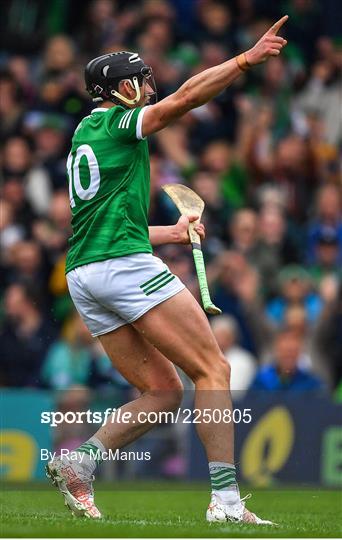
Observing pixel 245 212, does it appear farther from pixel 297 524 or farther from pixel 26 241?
pixel 297 524

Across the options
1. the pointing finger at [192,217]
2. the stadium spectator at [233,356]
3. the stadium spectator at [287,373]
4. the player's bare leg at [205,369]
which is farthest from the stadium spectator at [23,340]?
the player's bare leg at [205,369]

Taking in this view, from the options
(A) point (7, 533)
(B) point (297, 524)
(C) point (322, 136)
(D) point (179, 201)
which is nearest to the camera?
(A) point (7, 533)

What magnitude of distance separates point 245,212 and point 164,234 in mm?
6362

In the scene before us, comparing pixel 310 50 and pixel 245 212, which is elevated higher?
pixel 310 50

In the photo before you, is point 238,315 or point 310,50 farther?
point 310,50

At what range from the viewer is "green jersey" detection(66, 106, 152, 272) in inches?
325

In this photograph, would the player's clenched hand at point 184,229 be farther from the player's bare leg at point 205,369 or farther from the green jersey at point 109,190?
the player's bare leg at point 205,369

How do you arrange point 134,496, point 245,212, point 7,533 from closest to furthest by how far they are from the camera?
point 7,533, point 134,496, point 245,212

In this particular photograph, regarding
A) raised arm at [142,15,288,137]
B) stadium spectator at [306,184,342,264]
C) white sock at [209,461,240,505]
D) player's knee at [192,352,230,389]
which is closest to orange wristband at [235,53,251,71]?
raised arm at [142,15,288,137]

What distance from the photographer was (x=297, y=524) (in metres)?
8.48

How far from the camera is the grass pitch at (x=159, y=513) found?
295 inches

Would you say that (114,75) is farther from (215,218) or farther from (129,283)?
(215,218)

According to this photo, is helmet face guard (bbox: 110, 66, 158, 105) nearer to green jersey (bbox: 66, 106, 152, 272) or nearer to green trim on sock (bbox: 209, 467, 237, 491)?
green jersey (bbox: 66, 106, 152, 272)

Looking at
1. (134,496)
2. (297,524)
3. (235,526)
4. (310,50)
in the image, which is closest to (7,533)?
(235,526)
